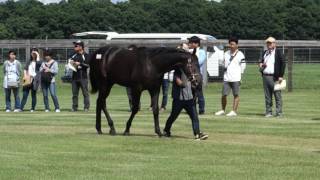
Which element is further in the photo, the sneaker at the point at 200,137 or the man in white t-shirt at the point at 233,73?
the man in white t-shirt at the point at 233,73

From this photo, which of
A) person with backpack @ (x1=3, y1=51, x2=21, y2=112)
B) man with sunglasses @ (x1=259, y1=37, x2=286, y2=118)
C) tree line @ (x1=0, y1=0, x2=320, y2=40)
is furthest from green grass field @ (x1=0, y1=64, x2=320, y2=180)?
tree line @ (x1=0, y1=0, x2=320, y2=40)

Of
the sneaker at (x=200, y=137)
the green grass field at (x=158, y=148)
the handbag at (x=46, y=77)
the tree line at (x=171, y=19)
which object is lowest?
the green grass field at (x=158, y=148)

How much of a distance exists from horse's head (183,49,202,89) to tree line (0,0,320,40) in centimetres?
7734

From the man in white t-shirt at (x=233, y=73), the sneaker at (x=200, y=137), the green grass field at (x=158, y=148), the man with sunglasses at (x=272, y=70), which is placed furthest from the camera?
the man in white t-shirt at (x=233, y=73)

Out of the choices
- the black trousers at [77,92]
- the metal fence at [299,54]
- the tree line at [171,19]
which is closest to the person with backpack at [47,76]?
the black trousers at [77,92]

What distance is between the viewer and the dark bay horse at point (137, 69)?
15.5 meters

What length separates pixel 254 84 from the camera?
123 ft

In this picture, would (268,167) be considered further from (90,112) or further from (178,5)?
(178,5)

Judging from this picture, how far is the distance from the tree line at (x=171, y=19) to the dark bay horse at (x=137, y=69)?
249 feet

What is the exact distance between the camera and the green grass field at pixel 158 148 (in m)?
11.2

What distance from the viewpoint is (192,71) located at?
49.9 ft

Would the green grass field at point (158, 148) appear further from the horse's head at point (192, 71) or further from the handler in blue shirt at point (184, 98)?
the horse's head at point (192, 71)

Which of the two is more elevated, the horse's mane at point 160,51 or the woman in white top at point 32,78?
the horse's mane at point 160,51

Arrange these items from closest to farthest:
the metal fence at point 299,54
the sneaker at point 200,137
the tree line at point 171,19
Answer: the sneaker at point 200,137 → the metal fence at point 299,54 → the tree line at point 171,19
